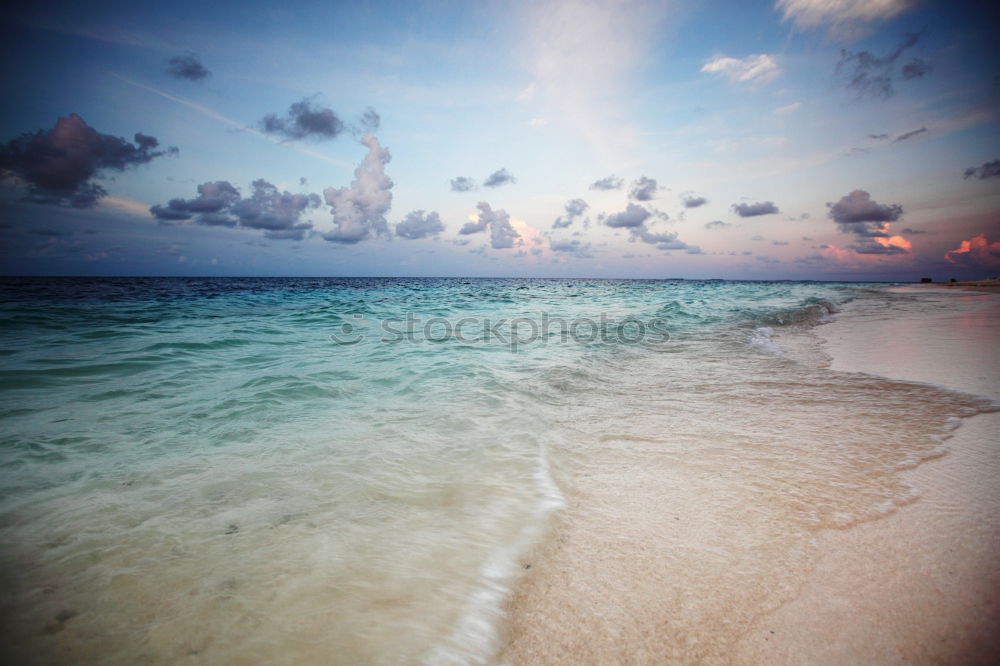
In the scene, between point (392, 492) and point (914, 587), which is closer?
point (914, 587)

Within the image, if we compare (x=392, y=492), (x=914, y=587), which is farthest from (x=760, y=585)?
(x=392, y=492)

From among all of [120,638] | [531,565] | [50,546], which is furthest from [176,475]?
[531,565]

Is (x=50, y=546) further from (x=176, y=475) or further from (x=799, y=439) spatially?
(x=799, y=439)

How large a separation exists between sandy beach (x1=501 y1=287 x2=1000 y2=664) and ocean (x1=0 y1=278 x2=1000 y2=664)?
0.02 metres

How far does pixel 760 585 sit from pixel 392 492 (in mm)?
2176

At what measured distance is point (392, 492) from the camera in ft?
8.97

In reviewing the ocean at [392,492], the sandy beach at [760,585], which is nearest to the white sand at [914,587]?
the sandy beach at [760,585]

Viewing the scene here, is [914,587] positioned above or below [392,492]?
above

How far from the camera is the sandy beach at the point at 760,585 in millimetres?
1439

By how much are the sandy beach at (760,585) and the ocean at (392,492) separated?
0.02 m

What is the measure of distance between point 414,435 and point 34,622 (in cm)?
247

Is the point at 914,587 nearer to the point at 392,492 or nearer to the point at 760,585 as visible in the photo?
the point at 760,585

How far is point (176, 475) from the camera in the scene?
300cm

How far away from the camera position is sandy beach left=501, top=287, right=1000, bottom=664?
144cm
